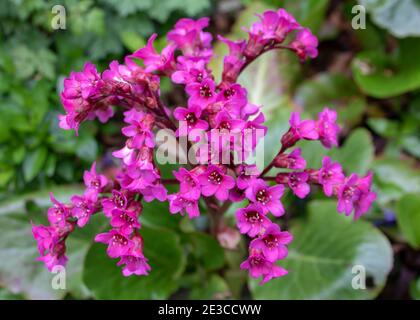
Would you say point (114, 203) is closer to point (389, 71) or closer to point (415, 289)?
point (415, 289)

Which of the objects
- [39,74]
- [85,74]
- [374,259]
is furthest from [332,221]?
[39,74]

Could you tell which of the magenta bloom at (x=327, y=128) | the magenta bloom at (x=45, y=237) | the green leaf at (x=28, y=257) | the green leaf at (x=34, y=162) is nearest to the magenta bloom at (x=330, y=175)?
the magenta bloom at (x=327, y=128)

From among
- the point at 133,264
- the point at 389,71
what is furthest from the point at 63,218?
the point at 389,71

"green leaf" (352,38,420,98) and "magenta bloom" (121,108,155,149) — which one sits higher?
"green leaf" (352,38,420,98)

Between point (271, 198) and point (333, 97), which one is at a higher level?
point (333, 97)

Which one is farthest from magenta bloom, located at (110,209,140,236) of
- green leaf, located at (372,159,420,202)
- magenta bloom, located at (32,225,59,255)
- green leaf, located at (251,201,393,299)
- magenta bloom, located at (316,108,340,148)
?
green leaf, located at (372,159,420,202)

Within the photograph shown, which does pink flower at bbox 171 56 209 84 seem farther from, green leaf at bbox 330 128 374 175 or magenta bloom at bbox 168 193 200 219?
green leaf at bbox 330 128 374 175
